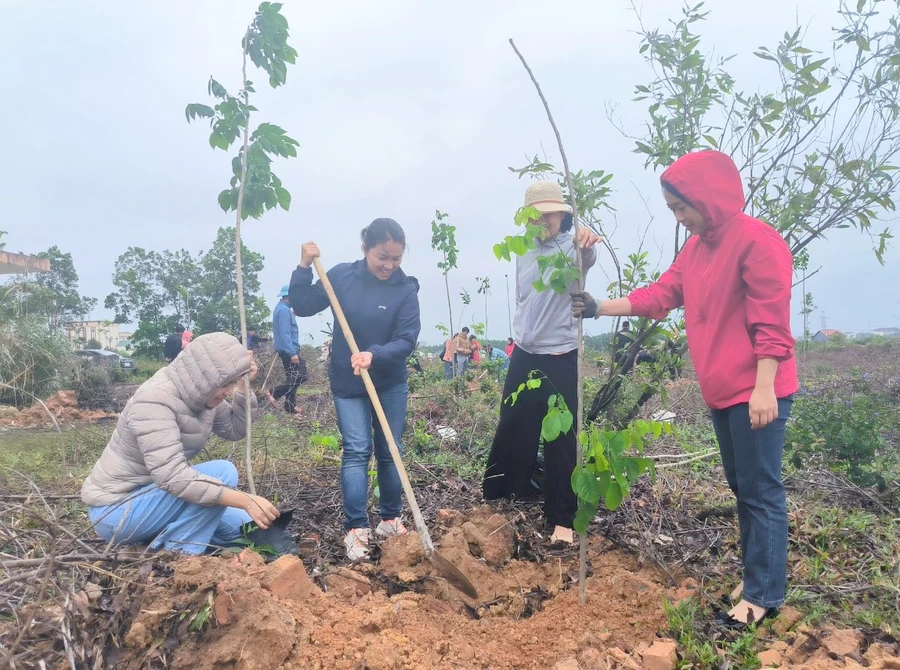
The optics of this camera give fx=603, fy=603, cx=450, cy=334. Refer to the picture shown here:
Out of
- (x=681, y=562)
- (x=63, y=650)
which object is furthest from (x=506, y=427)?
(x=63, y=650)

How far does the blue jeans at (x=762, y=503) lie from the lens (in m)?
2.11

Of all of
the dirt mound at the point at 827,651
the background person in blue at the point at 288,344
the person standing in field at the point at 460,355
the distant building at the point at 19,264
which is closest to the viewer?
the dirt mound at the point at 827,651

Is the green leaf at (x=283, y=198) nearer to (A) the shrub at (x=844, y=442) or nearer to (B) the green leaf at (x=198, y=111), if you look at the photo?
(B) the green leaf at (x=198, y=111)

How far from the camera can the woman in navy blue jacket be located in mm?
2928

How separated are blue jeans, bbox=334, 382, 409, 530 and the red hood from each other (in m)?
1.66

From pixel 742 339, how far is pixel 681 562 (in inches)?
46.4

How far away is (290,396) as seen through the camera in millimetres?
7234

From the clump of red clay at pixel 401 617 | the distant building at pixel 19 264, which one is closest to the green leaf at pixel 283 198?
the clump of red clay at pixel 401 617

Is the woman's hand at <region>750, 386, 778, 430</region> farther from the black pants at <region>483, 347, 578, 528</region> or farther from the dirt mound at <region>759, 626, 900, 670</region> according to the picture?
the black pants at <region>483, 347, 578, 528</region>

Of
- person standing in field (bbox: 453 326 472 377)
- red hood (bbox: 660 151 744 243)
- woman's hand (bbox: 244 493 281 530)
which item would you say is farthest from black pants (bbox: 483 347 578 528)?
person standing in field (bbox: 453 326 472 377)

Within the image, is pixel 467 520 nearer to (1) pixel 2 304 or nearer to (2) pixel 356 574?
(2) pixel 356 574

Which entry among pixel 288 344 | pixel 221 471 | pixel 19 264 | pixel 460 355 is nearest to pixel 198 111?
pixel 221 471

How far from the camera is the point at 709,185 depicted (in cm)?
218

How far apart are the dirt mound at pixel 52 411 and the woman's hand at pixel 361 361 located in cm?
662
